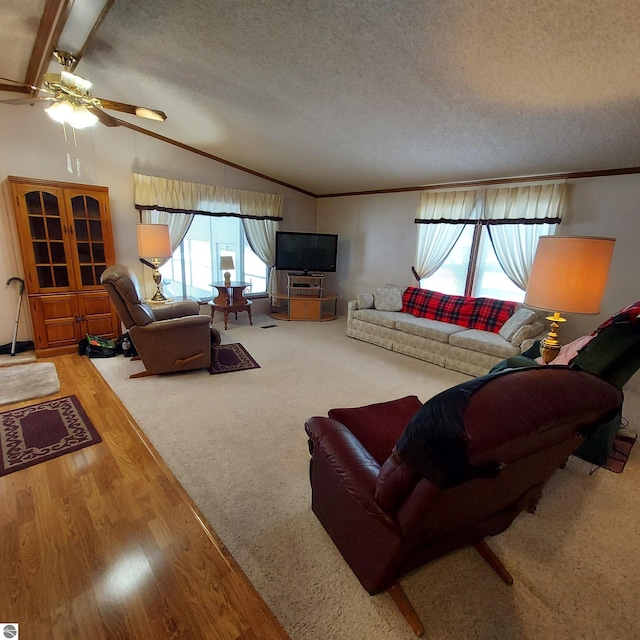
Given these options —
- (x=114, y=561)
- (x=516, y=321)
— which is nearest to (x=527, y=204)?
(x=516, y=321)

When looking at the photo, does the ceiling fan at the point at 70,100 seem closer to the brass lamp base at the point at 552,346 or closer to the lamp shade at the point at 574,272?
the lamp shade at the point at 574,272

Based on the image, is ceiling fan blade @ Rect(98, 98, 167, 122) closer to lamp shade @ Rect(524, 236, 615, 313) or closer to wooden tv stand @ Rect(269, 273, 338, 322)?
lamp shade @ Rect(524, 236, 615, 313)

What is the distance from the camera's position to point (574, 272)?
187 cm

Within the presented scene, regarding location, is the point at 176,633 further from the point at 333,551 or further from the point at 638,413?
the point at 638,413

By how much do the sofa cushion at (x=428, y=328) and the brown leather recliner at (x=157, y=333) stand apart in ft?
7.67

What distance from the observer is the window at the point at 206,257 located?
16.7ft

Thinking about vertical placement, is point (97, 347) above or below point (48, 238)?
below

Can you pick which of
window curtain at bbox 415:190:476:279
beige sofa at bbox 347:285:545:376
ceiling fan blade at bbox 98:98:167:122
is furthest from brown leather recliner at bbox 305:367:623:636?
window curtain at bbox 415:190:476:279

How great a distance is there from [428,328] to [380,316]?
0.75 metres

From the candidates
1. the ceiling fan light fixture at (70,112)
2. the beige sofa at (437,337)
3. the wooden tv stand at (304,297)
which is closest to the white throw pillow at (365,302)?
the beige sofa at (437,337)

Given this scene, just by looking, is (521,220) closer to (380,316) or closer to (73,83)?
(380,316)

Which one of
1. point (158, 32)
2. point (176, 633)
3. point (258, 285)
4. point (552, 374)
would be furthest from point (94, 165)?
point (552, 374)

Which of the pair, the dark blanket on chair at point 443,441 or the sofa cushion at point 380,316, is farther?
the sofa cushion at point 380,316

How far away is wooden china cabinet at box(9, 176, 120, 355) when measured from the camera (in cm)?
348
